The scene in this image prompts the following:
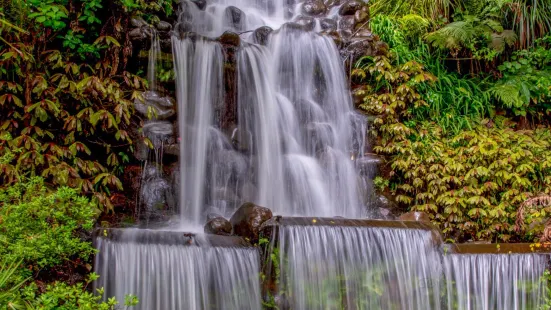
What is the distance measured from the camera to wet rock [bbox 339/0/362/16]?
1126cm

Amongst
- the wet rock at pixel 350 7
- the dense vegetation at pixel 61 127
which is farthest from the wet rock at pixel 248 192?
the wet rock at pixel 350 7

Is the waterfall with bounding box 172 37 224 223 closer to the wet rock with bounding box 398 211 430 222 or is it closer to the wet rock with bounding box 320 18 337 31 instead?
the wet rock with bounding box 398 211 430 222

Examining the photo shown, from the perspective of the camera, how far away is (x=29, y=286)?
4.47 meters

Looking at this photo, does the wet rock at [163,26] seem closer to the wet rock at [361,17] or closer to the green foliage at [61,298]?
the wet rock at [361,17]

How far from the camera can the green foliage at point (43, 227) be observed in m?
4.73

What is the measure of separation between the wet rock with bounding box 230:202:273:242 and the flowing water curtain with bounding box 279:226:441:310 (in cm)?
30

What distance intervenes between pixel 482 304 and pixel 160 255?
13.4 ft

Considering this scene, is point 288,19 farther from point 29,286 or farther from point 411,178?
point 29,286

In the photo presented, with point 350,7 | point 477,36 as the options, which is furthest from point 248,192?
point 477,36

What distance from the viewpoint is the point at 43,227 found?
16.3ft

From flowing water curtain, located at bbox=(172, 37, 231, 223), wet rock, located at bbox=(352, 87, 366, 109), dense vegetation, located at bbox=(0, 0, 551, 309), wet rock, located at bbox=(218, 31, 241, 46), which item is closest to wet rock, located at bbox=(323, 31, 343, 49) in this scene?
dense vegetation, located at bbox=(0, 0, 551, 309)

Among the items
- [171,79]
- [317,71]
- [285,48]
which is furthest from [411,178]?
[171,79]

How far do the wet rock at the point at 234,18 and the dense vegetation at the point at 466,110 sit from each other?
2615 mm

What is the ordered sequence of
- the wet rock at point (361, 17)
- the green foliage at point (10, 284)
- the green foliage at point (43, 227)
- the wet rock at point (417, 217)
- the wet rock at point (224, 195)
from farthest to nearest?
the wet rock at point (361, 17) → the wet rock at point (224, 195) → the wet rock at point (417, 217) → the green foliage at point (43, 227) → the green foliage at point (10, 284)
